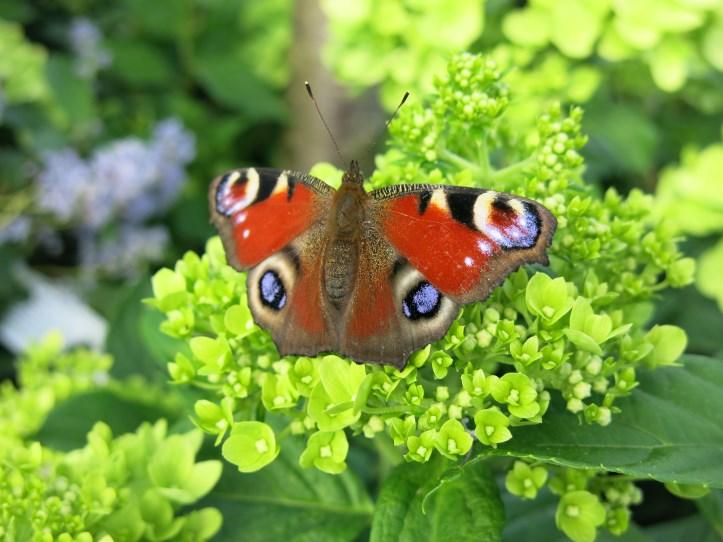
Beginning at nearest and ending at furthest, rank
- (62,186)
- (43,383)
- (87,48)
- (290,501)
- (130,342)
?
(290,501)
(43,383)
(130,342)
(62,186)
(87,48)

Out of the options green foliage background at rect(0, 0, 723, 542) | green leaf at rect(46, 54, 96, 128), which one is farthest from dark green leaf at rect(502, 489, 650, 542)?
green leaf at rect(46, 54, 96, 128)

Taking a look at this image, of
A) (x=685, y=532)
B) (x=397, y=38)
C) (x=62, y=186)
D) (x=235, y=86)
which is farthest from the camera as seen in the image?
(x=235, y=86)

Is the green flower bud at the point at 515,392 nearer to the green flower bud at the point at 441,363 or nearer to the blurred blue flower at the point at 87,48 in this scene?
the green flower bud at the point at 441,363

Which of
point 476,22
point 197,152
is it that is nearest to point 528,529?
point 476,22

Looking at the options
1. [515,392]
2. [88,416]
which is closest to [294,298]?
[515,392]

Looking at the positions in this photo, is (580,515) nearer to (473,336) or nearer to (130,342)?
(473,336)

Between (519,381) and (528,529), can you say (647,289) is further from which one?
(528,529)
